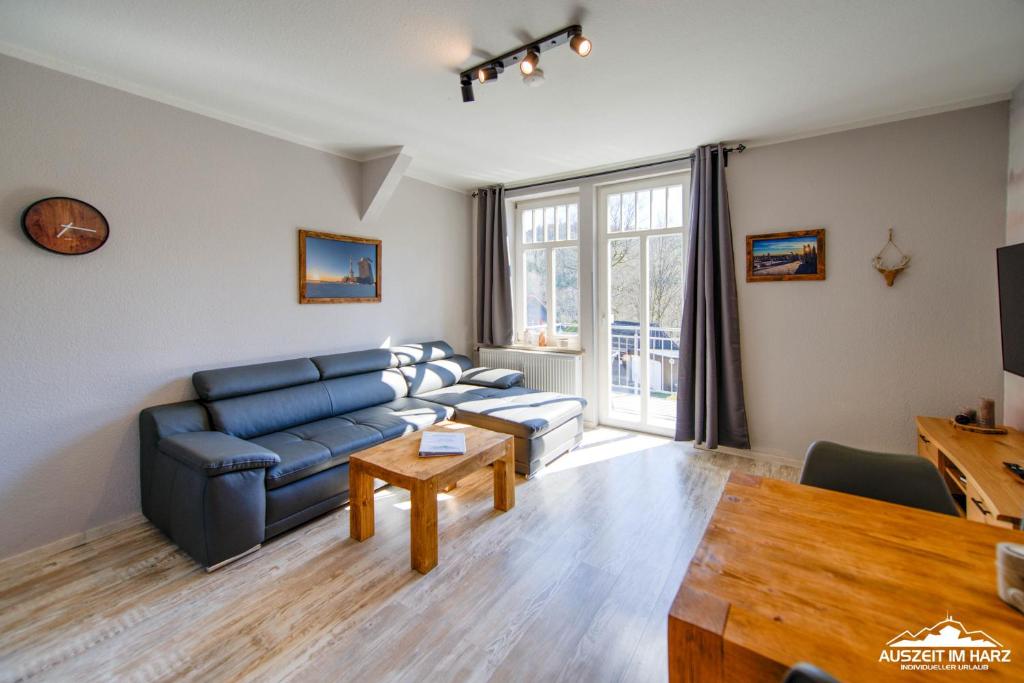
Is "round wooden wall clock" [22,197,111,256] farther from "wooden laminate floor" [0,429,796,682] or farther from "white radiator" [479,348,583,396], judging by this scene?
"white radiator" [479,348,583,396]

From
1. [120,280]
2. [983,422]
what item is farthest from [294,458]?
[983,422]

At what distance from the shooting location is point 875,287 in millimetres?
3191

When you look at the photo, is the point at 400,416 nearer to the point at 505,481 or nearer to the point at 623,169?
the point at 505,481

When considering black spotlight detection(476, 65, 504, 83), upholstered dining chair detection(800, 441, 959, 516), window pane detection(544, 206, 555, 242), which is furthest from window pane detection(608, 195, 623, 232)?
upholstered dining chair detection(800, 441, 959, 516)

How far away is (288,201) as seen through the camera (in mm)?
3447

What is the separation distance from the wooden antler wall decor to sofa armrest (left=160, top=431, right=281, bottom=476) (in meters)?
4.17

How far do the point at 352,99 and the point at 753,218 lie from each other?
315 centimetres

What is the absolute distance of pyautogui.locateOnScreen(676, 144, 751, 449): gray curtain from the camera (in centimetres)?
363

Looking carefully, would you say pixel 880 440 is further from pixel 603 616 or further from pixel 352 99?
pixel 352 99

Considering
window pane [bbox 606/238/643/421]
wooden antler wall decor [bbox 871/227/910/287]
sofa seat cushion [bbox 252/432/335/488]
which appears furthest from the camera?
window pane [bbox 606/238/643/421]

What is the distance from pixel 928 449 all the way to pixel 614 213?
3017 mm

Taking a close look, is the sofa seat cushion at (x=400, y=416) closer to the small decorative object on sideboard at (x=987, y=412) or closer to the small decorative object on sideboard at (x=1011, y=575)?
Result: the small decorative object on sideboard at (x=1011, y=575)

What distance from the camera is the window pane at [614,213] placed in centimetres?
439

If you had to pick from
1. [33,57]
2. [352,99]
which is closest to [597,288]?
[352,99]
